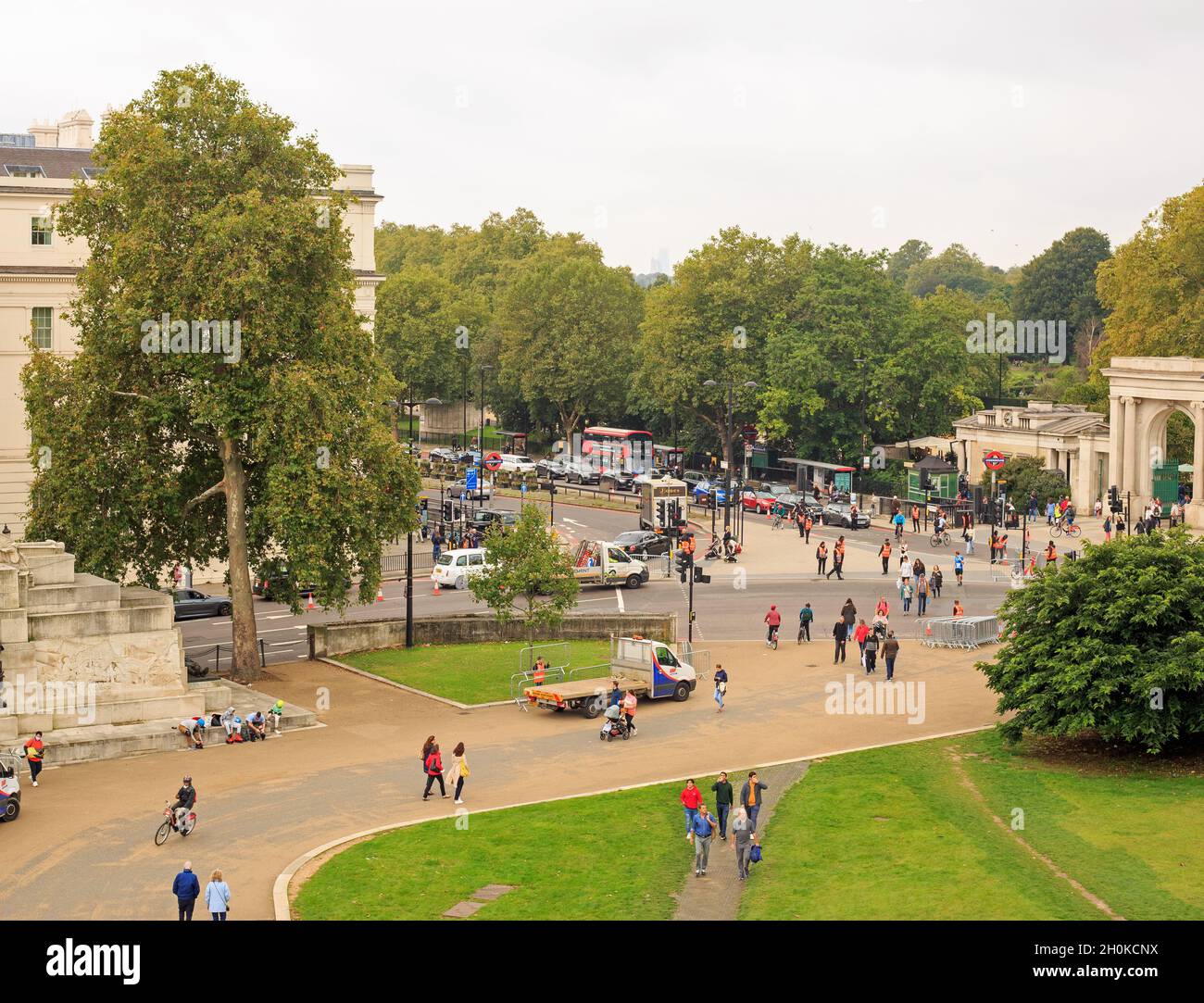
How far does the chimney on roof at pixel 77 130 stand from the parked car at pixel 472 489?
23831 millimetres

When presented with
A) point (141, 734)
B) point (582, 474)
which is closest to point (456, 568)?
point (141, 734)

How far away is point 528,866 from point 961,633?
74.5 feet

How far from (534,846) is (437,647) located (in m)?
19.0

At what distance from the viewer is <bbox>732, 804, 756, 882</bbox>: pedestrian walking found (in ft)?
81.0

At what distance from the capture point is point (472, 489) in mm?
81188

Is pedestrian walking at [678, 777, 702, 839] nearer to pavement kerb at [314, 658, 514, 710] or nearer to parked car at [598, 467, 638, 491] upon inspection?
pavement kerb at [314, 658, 514, 710]

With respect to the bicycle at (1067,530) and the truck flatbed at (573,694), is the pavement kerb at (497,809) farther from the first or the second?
the bicycle at (1067,530)

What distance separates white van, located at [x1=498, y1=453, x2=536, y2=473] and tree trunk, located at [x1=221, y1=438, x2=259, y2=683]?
163 ft

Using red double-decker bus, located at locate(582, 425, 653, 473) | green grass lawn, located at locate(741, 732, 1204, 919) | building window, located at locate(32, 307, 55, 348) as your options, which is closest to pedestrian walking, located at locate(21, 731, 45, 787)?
green grass lawn, located at locate(741, 732, 1204, 919)

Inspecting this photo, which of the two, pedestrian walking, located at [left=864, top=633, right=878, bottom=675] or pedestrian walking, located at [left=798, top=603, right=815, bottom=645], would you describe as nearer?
pedestrian walking, located at [left=864, top=633, right=878, bottom=675]

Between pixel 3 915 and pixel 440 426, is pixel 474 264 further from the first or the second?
pixel 3 915

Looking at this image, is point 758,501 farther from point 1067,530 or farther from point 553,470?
point 1067,530

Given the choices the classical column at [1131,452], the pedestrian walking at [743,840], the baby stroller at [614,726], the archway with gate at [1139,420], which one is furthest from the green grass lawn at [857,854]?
the classical column at [1131,452]

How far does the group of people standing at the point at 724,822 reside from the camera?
24.8 meters
